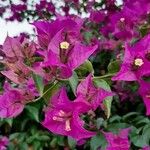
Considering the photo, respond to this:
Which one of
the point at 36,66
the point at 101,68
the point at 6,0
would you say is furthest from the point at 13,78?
the point at 6,0

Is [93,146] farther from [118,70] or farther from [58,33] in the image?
[58,33]

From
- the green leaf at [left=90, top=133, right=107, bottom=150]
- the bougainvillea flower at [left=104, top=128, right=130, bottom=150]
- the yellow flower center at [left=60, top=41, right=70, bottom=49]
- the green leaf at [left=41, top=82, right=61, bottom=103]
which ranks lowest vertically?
the green leaf at [left=90, top=133, right=107, bottom=150]

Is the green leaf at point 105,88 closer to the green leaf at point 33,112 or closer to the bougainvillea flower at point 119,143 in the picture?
the bougainvillea flower at point 119,143

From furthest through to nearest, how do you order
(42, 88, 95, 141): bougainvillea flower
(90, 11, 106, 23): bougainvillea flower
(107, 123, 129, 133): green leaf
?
(90, 11, 106, 23): bougainvillea flower → (107, 123, 129, 133): green leaf → (42, 88, 95, 141): bougainvillea flower

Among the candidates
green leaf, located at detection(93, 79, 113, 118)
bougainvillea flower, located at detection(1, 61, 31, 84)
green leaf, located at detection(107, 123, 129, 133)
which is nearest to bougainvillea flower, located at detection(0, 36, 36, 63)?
bougainvillea flower, located at detection(1, 61, 31, 84)

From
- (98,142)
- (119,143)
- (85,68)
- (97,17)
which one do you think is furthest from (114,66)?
(97,17)

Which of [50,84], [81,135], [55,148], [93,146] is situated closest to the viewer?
[81,135]

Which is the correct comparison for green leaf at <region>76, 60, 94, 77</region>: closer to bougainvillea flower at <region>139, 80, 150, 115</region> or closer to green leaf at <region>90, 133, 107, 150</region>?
bougainvillea flower at <region>139, 80, 150, 115</region>
